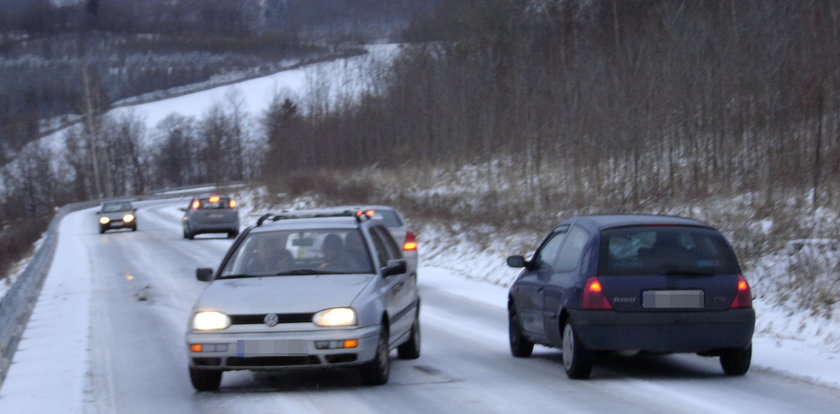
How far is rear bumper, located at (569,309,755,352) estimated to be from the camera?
9336 mm

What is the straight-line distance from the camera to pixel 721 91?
90.8 feet

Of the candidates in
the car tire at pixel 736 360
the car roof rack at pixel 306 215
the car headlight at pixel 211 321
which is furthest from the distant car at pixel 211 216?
the car tire at pixel 736 360

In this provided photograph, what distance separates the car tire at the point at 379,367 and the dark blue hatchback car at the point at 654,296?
5.44 feet

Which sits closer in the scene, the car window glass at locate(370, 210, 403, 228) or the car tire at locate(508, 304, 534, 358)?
the car tire at locate(508, 304, 534, 358)

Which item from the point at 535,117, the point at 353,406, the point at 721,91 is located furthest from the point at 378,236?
the point at 535,117

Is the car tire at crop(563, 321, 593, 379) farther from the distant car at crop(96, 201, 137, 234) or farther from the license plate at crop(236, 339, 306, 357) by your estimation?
the distant car at crop(96, 201, 137, 234)

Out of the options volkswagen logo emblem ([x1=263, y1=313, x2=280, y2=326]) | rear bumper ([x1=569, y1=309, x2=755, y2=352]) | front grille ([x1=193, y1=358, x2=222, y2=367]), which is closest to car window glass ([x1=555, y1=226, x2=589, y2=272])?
rear bumper ([x1=569, y1=309, x2=755, y2=352])

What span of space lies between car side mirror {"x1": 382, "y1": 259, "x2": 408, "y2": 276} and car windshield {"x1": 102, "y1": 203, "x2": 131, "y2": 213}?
39057 mm

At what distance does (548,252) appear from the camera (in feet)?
A: 37.2

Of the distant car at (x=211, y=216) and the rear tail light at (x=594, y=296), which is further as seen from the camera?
the distant car at (x=211, y=216)

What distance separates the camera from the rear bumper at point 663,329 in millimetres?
9336

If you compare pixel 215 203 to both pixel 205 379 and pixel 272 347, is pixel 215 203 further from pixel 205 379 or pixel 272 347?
A: pixel 272 347

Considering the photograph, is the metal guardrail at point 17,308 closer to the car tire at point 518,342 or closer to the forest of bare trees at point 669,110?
the car tire at point 518,342

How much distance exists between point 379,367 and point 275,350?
1.02m
